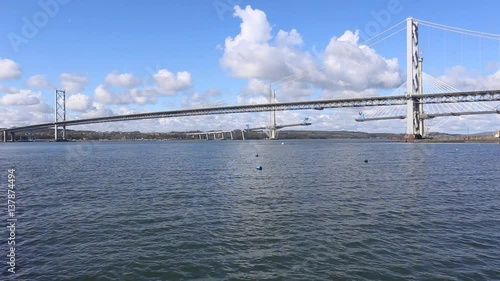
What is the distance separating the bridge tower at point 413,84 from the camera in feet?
242

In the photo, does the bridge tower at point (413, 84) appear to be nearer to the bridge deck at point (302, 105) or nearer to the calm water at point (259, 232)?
the bridge deck at point (302, 105)

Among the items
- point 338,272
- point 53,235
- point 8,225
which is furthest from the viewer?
point 8,225

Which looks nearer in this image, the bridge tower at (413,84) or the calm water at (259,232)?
the calm water at (259,232)

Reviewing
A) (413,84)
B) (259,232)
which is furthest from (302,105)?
(259,232)

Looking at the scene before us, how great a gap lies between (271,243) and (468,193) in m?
11.9

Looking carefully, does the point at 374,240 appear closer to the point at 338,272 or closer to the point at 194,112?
the point at 338,272

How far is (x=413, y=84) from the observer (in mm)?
75188

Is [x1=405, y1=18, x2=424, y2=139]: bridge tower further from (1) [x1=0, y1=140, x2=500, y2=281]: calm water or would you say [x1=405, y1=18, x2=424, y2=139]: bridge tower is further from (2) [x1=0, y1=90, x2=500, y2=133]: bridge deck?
(1) [x1=0, y1=140, x2=500, y2=281]: calm water

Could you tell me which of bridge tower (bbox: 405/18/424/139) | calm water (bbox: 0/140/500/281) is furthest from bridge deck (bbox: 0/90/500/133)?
calm water (bbox: 0/140/500/281)

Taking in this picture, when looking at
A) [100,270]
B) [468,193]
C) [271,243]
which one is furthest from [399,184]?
[100,270]

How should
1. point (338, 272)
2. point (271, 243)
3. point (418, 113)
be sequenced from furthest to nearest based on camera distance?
1. point (418, 113)
2. point (271, 243)
3. point (338, 272)

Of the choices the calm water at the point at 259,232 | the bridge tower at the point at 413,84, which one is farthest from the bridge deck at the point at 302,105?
the calm water at the point at 259,232

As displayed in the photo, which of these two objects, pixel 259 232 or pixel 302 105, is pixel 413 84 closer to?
pixel 302 105

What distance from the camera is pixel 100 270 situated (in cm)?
788
